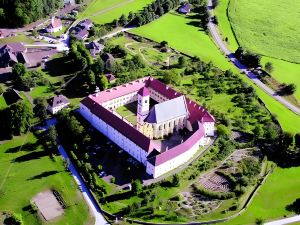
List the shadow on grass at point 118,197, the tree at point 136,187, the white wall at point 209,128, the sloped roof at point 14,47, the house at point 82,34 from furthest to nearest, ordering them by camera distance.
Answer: the house at point 82,34, the sloped roof at point 14,47, the white wall at point 209,128, the tree at point 136,187, the shadow on grass at point 118,197

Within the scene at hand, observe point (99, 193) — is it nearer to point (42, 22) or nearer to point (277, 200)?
point (277, 200)

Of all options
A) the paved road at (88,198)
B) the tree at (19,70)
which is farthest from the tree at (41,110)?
the tree at (19,70)

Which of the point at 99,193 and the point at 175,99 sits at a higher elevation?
the point at 175,99

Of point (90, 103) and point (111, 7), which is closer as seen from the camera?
point (90, 103)

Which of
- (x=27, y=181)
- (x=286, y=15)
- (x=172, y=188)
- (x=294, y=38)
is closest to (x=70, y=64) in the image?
(x=27, y=181)

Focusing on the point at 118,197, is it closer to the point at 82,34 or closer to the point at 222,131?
the point at 222,131

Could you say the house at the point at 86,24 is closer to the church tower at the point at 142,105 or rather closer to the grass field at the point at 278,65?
the grass field at the point at 278,65

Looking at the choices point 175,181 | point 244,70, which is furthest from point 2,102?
point 244,70
